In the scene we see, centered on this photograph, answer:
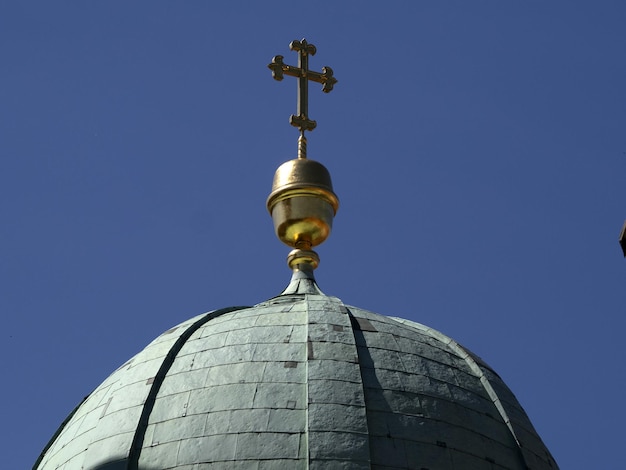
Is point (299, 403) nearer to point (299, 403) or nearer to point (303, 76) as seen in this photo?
point (299, 403)

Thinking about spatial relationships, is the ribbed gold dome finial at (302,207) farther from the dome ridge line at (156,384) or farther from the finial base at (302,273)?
the dome ridge line at (156,384)

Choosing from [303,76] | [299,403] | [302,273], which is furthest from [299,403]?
[303,76]

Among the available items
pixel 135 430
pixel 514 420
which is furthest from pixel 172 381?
pixel 514 420

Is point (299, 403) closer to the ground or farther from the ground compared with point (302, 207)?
closer to the ground

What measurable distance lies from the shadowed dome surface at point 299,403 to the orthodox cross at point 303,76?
5.49 m

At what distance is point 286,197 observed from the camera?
102 ft

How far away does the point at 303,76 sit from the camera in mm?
32906

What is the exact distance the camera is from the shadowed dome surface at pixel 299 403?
80.0ft

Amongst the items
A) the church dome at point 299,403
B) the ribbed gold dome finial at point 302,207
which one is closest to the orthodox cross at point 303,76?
the ribbed gold dome finial at point 302,207

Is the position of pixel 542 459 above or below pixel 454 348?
below

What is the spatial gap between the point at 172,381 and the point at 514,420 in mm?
4964

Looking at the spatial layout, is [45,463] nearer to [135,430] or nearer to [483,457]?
[135,430]

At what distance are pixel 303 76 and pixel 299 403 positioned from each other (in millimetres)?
9513

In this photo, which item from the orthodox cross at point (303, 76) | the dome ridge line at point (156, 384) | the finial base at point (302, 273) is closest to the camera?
the dome ridge line at point (156, 384)
